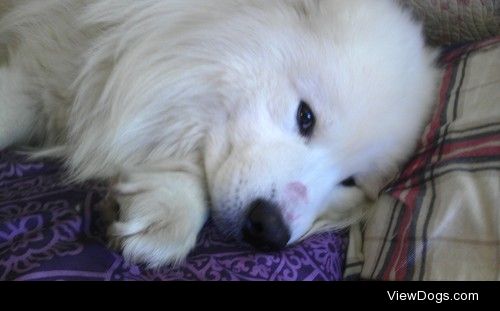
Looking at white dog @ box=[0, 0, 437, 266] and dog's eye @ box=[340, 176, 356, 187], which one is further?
dog's eye @ box=[340, 176, 356, 187]

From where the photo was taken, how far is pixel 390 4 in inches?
64.8

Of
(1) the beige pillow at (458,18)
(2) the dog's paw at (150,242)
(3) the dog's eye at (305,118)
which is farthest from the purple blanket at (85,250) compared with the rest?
(1) the beige pillow at (458,18)

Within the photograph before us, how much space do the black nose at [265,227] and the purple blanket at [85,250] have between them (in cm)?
2

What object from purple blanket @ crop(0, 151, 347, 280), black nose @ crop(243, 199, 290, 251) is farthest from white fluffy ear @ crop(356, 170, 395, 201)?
black nose @ crop(243, 199, 290, 251)

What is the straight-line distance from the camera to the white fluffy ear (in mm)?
1570

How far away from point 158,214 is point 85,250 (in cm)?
18

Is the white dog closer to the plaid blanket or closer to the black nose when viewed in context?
the black nose

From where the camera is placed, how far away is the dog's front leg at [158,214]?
1.16 meters

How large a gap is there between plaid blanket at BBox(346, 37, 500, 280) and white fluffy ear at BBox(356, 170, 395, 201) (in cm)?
7

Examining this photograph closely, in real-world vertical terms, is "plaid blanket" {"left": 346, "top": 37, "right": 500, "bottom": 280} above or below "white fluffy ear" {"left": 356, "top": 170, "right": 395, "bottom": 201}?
above

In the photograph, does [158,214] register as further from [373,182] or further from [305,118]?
[373,182]

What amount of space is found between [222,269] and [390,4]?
3.14 feet
